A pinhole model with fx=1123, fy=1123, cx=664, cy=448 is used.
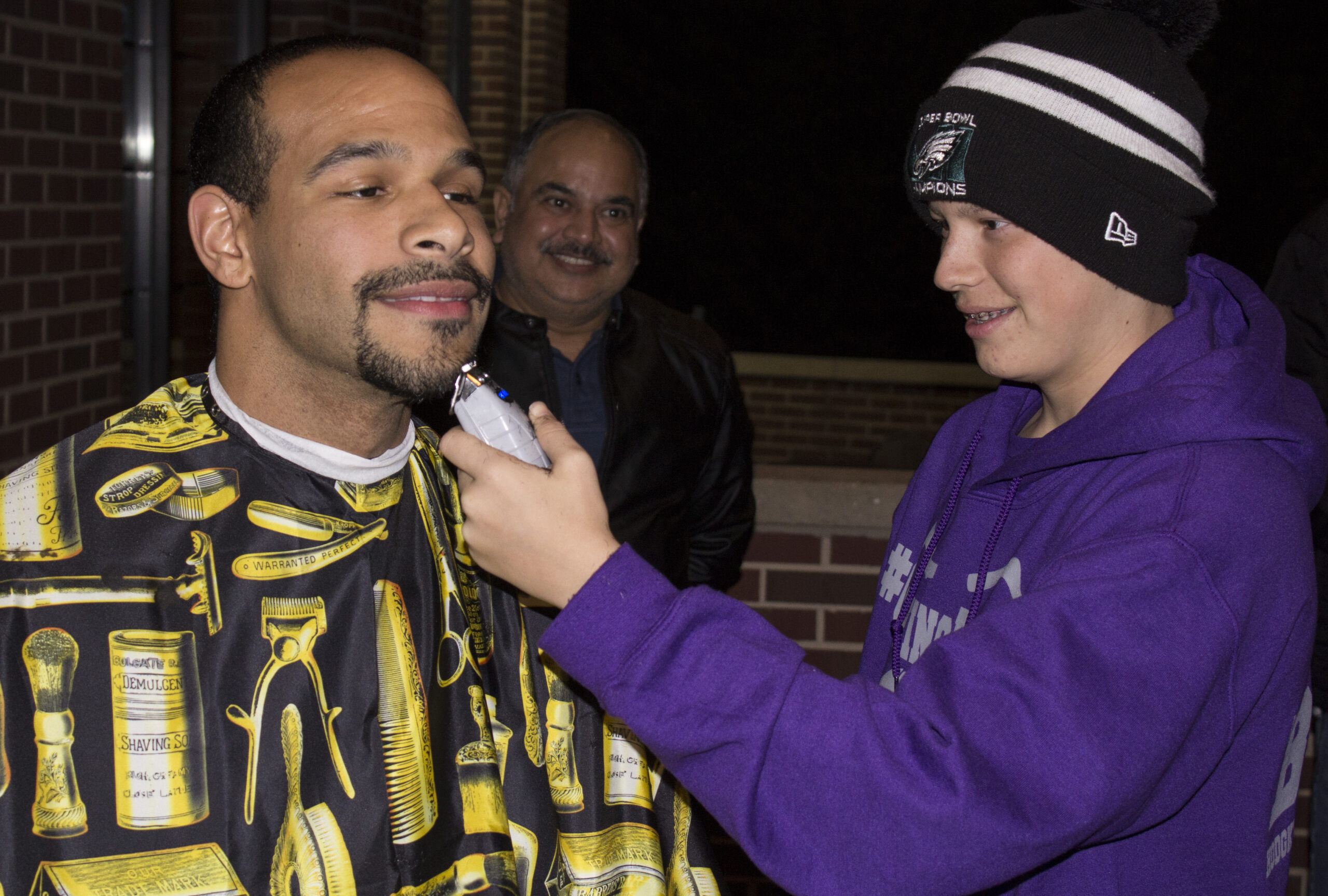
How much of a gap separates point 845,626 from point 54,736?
8.45 ft

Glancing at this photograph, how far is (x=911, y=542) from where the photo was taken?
196 cm

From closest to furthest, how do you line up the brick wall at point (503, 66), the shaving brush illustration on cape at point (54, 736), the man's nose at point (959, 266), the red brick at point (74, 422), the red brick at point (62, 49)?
1. the shaving brush illustration on cape at point (54, 736)
2. the man's nose at point (959, 266)
3. the red brick at point (62, 49)
4. the red brick at point (74, 422)
5. the brick wall at point (503, 66)

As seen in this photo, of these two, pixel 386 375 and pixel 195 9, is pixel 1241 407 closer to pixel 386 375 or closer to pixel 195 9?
pixel 386 375

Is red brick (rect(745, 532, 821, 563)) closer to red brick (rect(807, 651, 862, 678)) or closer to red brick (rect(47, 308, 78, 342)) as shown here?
red brick (rect(807, 651, 862, 678))

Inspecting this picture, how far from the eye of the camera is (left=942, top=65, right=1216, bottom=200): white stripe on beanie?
1.48 m

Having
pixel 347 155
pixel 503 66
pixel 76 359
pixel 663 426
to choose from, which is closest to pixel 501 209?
pixel 663 426

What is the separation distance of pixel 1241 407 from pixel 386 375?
1165mm

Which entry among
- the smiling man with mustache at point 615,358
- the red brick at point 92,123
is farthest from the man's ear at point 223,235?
the red brick at point 92,123

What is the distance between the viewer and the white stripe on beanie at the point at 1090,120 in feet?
4.85

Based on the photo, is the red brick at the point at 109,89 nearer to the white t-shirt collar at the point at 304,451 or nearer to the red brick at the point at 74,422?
the red brick at the point at 74,422

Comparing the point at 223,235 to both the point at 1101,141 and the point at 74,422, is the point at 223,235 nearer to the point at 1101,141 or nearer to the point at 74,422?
the point at 1101,141

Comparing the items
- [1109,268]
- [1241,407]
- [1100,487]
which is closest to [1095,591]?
[1100,487]

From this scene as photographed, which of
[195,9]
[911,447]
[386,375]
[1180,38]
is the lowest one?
[911,447]

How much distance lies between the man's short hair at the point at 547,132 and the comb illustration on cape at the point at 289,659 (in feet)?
6.85
